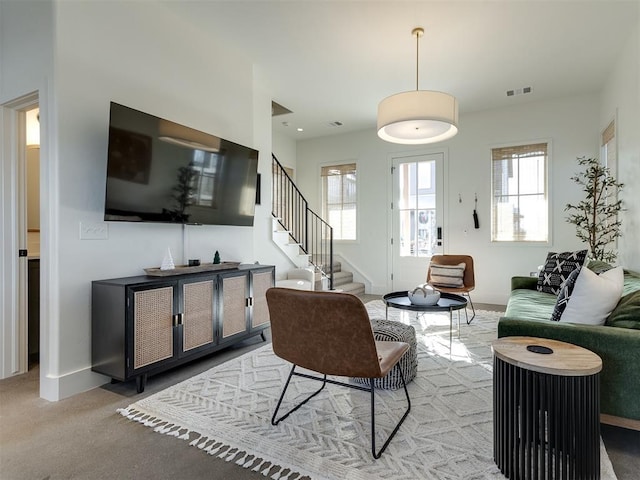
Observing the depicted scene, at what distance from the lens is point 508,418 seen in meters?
1.59

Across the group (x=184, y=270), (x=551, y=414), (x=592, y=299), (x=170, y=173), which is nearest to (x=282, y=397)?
(x=551, y=414)

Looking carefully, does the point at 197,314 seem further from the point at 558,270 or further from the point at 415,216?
the point at 415,216

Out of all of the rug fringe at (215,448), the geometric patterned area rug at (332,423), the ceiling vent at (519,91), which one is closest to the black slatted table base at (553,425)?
the geometric patterned area rug at (332,423)

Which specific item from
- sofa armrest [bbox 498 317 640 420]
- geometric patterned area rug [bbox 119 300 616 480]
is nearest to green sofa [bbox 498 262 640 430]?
sofa armrest [bbox 498 317 640 420]

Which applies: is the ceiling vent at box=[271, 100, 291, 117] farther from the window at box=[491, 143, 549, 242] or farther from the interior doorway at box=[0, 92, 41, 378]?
the window at box=[491, 143, 549, 242]

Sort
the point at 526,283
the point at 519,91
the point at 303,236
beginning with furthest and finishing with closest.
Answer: the point at 303,236, the point at 519,91, the point at 526,283

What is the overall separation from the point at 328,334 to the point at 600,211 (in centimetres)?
437

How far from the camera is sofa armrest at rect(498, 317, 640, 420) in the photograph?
170 centimetres

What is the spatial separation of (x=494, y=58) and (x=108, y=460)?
4.97 m

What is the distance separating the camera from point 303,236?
6.78 metres

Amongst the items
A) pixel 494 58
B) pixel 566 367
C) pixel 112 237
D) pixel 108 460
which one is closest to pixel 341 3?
pixel 494 58

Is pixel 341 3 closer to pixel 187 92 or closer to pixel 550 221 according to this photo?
pixel 187 92

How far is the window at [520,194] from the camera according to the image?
210 inches

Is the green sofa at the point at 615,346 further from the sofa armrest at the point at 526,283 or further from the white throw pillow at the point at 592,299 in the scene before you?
the sofa armrest at the point at 526,283
